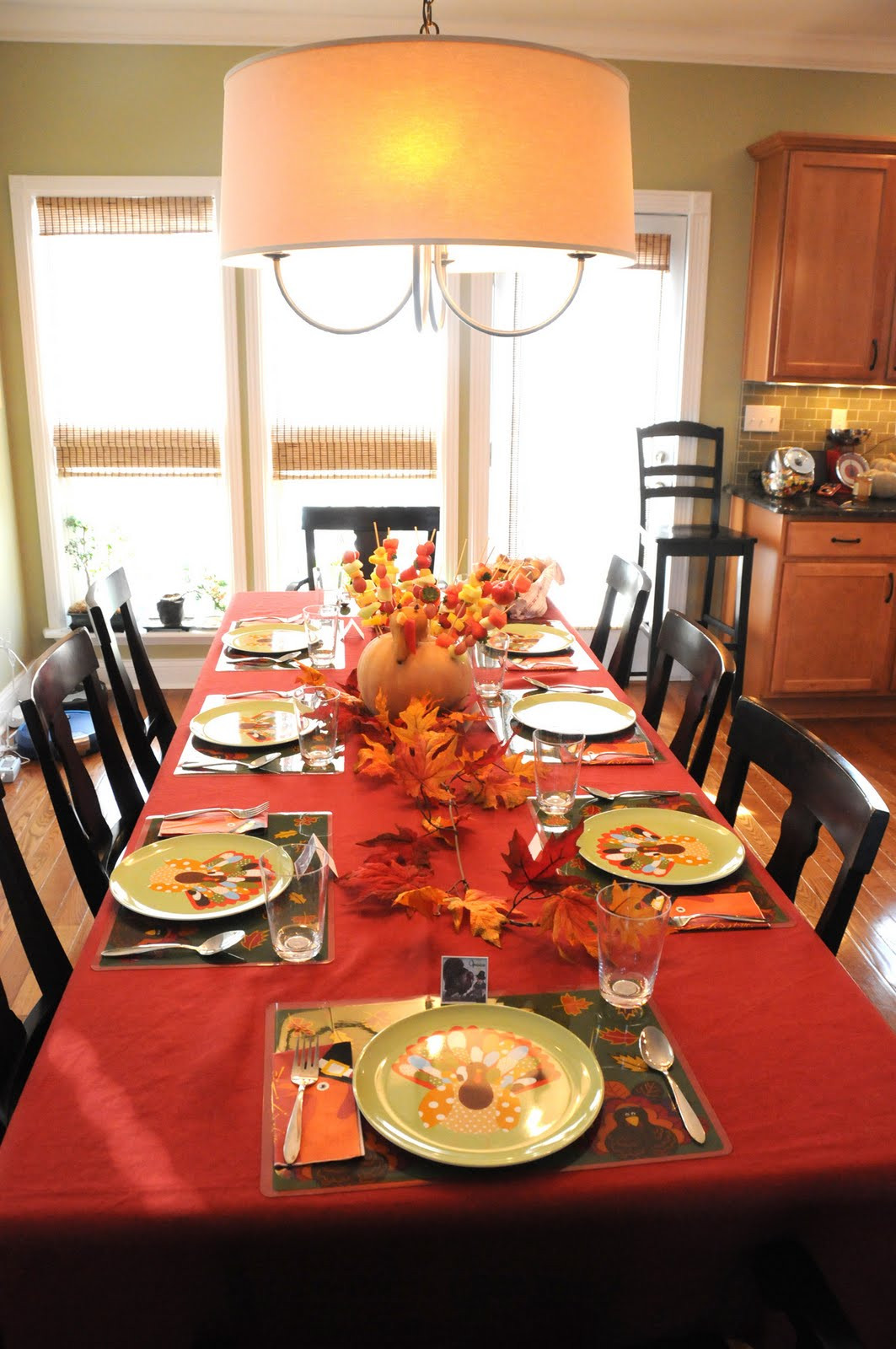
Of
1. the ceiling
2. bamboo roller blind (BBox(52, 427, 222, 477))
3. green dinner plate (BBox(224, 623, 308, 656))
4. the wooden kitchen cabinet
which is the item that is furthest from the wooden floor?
the ceiling

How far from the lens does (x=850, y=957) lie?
9.35 feet

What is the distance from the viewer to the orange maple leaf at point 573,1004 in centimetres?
125

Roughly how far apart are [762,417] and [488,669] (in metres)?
3.21

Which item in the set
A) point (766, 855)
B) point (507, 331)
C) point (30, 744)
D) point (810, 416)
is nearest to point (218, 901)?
point (507, 331)

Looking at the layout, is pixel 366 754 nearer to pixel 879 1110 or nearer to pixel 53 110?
pixel 879 1110

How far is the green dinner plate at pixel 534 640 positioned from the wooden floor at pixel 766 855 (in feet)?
3.33

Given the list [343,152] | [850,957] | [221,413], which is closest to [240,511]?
[221,413]

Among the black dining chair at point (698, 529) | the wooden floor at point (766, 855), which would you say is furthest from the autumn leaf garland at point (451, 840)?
the black dining chair at point (698, 529)

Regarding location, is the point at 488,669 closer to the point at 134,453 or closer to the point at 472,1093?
the point at 472,1093

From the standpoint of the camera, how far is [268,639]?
2807 mm

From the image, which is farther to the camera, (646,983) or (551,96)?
(551,96)

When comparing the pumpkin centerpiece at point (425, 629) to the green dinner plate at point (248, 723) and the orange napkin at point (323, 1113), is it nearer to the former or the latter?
the green dinner plate at point (248, 723)

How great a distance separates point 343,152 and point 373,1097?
110 centimetres

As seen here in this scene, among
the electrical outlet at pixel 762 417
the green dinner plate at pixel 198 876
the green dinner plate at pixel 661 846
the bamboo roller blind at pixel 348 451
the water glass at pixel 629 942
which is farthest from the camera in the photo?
the electrical outlet at pixel 762 417
